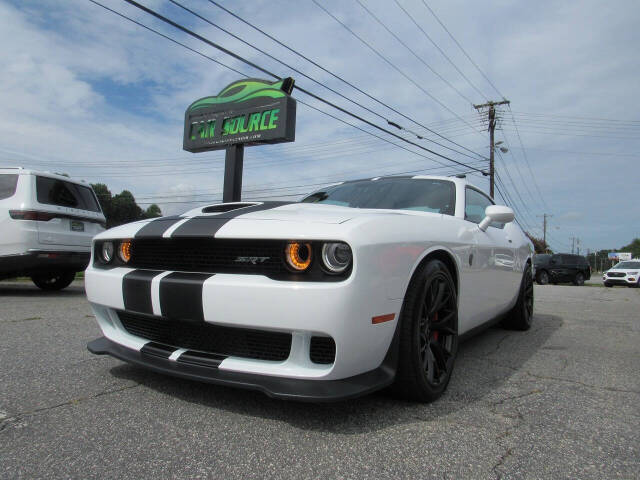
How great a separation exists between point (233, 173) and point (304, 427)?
1037 centimetres

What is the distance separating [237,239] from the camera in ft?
6.06

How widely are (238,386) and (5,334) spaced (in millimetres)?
2632

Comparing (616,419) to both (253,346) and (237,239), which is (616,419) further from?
(237,239)

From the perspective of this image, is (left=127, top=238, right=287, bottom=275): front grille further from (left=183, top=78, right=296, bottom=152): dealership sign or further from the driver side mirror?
(left=183, top=78, right=296, bottom=152): dealership sign

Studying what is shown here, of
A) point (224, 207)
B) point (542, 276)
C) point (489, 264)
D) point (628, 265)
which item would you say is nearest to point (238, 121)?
point (489, 264)

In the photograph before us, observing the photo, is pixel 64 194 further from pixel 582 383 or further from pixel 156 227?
pixel 582 383

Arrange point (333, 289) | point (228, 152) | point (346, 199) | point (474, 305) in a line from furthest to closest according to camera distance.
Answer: point (228, 152) → point (346, 199) → point (474, 305) → point (333, 289)

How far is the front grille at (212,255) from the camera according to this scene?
1.81 m

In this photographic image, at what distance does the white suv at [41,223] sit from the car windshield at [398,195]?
4.07 meters

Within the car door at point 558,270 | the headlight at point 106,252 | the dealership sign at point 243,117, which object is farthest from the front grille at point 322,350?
the car door at point 558,270

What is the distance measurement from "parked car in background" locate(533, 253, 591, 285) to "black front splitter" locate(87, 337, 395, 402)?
2068cm

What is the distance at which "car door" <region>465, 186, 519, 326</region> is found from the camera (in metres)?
2.89

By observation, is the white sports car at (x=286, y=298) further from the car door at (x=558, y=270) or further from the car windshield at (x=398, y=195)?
the car door at (x=558, y=270)

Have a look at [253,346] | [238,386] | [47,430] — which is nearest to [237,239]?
[253,346]
